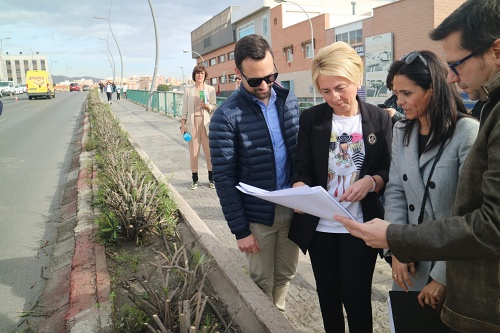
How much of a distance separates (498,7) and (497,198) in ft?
1.89

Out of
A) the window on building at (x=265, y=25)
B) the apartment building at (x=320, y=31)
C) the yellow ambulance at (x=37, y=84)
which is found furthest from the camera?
the window on building at (x=265, y=25)

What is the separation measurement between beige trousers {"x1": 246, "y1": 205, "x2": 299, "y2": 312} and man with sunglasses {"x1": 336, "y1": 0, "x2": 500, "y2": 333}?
3.98 ft

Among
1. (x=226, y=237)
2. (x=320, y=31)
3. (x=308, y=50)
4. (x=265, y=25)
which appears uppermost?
(x=265, y=25)

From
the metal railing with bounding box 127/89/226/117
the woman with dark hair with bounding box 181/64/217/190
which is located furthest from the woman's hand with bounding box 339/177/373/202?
the metal railing with bounding box 127/89/226/117

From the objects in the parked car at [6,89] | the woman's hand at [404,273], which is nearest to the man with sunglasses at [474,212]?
the woman's hand at [404,273]

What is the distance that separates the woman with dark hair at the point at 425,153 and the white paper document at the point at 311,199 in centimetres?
46

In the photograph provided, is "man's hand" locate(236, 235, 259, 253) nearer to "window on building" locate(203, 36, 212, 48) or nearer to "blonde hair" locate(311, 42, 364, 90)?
"blonde hair" locate(311, 42, 364, 90)

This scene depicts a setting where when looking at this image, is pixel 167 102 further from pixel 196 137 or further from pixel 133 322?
pixel 133 322

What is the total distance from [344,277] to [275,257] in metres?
0.61

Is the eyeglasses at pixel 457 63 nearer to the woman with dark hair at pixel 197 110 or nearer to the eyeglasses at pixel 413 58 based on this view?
the eyeglasses at pixel 413 58

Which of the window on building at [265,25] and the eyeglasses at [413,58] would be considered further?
the window on building at [265,25]

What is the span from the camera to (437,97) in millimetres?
1927

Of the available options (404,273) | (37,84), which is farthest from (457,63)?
(37,84)

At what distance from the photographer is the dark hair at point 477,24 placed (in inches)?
50.1
